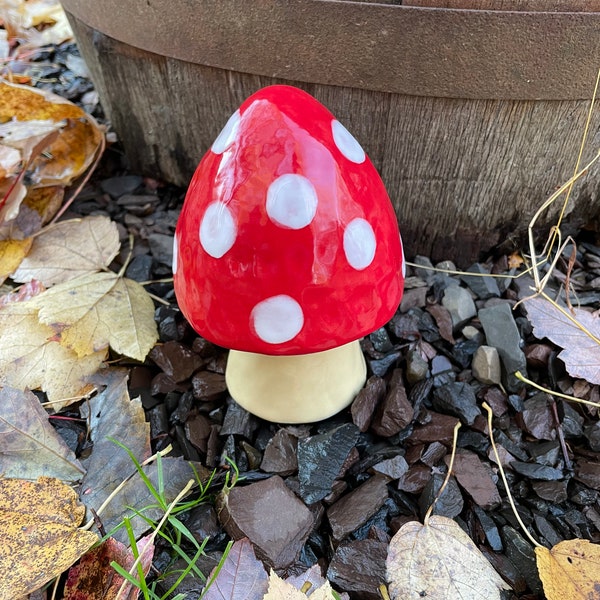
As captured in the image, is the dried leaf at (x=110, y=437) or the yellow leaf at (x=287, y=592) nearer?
the yellow leaf at (x=287, y=592)

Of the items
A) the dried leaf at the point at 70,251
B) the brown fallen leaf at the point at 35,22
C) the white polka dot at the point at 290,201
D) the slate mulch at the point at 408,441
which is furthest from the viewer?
the brown fallen leaf at the point at 35,22

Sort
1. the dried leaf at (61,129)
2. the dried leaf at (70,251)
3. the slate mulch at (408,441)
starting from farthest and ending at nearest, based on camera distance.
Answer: the dried leaf at (61,129) → the dried leaf at (70,251) → the slate mulch at (408,441)

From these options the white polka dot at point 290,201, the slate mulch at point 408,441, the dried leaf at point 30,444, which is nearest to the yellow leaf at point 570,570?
the slate mulch at point 408,441

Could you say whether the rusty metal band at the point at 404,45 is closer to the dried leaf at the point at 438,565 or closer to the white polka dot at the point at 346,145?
the white polka dot at the point at 346,145

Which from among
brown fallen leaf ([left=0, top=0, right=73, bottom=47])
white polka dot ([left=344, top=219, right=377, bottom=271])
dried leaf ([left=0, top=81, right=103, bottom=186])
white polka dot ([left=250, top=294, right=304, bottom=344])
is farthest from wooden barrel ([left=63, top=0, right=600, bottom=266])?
brown fallen leaf ([left=0, top=0, right=73, bottom=47])

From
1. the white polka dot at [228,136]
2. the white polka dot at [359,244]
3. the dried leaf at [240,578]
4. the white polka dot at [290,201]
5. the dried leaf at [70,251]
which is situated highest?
the white polka dot at [228,136]

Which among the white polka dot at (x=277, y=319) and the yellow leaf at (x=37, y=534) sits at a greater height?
the white polka dot at (x=277, y=319)

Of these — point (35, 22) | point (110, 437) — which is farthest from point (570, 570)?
point (35, 22)

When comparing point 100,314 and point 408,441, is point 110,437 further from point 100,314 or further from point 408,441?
point 408,441

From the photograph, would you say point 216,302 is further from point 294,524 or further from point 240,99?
point 240,99
